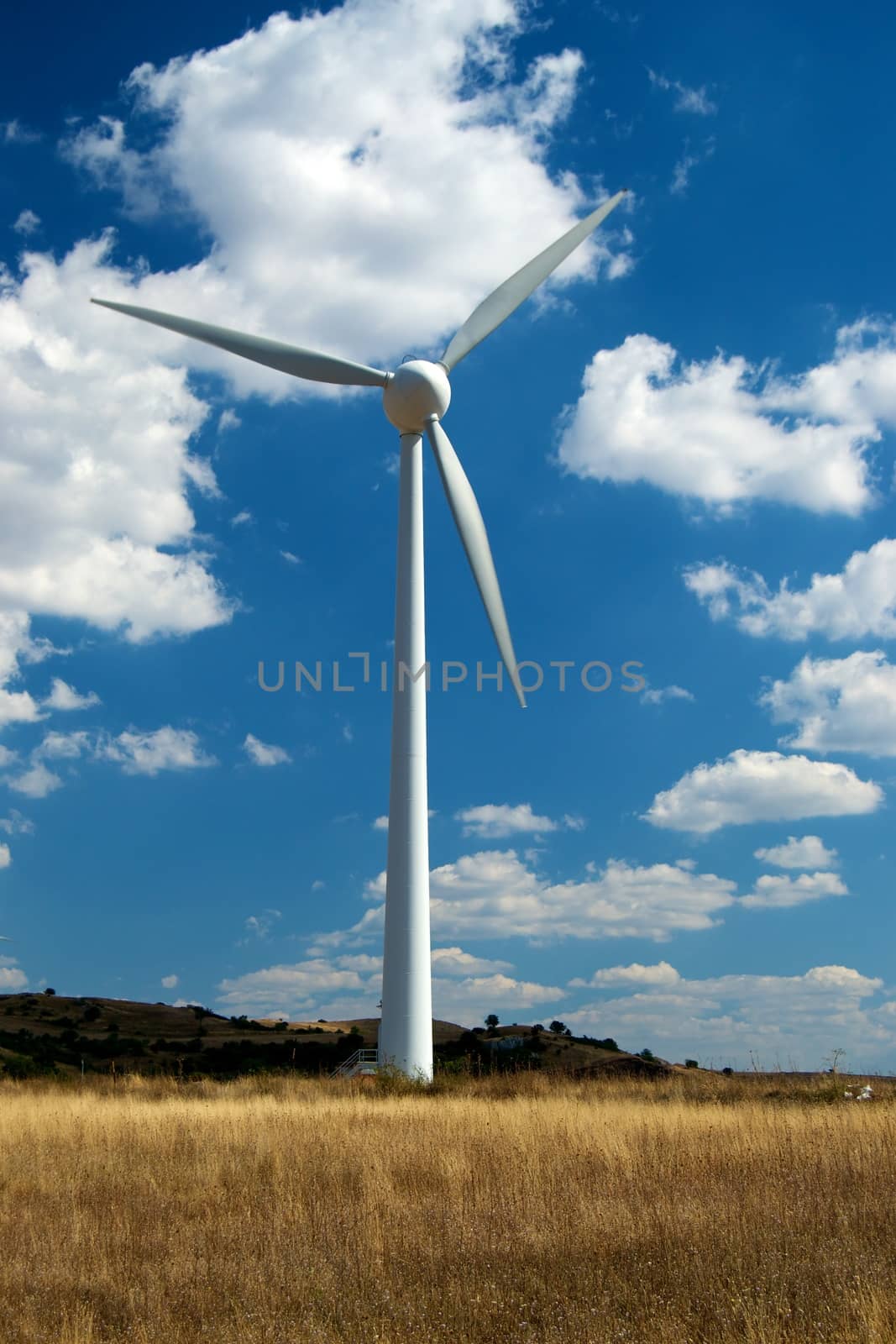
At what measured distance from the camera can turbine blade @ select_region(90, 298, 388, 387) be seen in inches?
1510

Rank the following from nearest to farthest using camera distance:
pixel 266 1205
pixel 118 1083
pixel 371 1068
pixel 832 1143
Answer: pixel 266 1205, pixel 832 1143, pixel 118 1083, pixel 371 1068

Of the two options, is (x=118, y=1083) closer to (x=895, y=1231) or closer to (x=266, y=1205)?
(x=266, y=1205)

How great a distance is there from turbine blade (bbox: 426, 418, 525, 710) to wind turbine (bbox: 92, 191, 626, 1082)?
1.5 inches

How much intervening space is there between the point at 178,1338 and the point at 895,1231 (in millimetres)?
7292

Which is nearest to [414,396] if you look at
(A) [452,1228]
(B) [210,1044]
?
(A) [452,1228]

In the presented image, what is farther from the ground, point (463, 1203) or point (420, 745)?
point (420, 745)

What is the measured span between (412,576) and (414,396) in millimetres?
6254

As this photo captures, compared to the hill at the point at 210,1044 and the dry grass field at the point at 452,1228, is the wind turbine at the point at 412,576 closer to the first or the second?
the hill at the point at 210,1044

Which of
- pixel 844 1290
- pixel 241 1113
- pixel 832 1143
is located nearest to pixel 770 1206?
pixel 844 1290

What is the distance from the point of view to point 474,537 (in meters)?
35.1

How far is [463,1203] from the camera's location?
537 inches

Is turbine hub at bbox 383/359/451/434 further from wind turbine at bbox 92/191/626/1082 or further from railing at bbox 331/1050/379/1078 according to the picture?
railing at bbox 331/1050/379/1078

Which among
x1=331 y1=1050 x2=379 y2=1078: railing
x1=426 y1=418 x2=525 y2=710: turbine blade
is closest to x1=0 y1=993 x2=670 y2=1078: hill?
x1=331 y1=1050 x2=379 y2=1078: railing

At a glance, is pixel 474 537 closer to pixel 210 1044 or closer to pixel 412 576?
pixel 412 576
